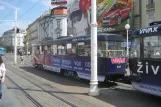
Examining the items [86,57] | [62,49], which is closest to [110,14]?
[62,49]

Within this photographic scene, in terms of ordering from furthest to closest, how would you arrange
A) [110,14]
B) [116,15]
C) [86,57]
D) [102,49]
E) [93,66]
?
[110,14], [116,15], [86,57], [102,49], [93,66]

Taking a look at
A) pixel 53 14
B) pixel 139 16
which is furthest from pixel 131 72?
pixel 53 14

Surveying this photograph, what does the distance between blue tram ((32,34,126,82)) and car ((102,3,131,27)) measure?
2055 centimetres

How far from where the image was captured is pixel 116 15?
4094 centimetres

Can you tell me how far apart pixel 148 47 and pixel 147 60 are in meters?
0.51

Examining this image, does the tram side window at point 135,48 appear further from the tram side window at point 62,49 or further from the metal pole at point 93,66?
the tram side window at point 62,49

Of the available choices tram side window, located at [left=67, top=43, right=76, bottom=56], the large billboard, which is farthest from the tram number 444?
the large billboard

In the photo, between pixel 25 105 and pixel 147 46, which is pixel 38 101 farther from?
pixel 147 46

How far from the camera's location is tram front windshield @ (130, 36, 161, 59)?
32.4ft

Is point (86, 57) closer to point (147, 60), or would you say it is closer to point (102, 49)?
point (102, 49)

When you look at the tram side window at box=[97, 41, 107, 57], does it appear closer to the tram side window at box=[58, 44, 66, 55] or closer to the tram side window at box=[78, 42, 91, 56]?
the tram side window at box=[78, 42, 91, 56]

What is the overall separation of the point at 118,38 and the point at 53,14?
7099 centimetres

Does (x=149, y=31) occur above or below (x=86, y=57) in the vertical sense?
above

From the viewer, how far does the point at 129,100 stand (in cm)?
1071
